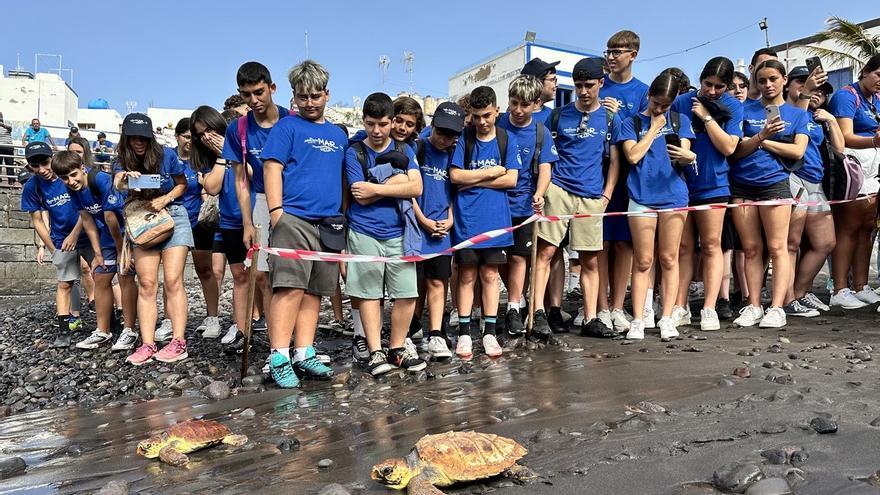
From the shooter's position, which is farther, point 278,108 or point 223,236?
point 223,236

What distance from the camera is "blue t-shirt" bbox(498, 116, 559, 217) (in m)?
5.51

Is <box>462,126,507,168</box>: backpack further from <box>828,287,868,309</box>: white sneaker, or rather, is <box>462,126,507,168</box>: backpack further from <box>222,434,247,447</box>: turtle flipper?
<box>828,287,868,309</box>: white sneaker

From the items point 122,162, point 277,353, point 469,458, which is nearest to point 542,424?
point 469,458

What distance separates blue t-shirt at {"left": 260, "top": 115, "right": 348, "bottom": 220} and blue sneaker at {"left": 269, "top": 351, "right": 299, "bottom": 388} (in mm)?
1014

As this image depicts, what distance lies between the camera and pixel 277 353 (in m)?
4.53

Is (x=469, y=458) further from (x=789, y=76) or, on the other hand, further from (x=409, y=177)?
(x=789, y=76)

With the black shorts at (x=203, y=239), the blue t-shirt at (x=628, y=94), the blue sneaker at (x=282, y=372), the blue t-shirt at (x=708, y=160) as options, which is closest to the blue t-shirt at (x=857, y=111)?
the blue t-shirt at (x=708, y=160)

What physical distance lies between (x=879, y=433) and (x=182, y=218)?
5226 millimetres

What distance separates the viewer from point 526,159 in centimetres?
553

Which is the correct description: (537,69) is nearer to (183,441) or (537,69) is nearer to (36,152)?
(183,441)

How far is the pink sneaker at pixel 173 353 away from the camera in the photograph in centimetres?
550

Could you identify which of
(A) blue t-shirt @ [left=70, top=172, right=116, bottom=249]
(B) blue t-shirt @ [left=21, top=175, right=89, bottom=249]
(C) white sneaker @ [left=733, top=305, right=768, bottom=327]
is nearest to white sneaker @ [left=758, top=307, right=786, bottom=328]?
(C) white sneaker @ [left=733, top=305, right=768, bottom=327]

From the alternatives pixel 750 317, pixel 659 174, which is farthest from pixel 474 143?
pixel 750 317

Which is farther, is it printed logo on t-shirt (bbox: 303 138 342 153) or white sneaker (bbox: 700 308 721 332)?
white sneaker (bbox: 700 308 721 332)
